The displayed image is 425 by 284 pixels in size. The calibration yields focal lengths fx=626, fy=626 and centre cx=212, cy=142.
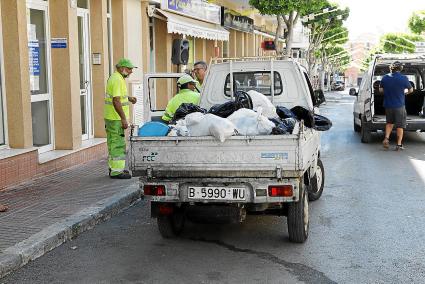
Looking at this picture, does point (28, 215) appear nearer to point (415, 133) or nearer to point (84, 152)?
point (84, 152)

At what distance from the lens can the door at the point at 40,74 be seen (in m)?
10.3

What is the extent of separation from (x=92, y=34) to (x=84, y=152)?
2730 mm

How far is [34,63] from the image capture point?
406 inches

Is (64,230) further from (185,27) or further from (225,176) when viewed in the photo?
(185,27)

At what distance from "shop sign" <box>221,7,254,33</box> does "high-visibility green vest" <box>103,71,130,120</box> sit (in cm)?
1563

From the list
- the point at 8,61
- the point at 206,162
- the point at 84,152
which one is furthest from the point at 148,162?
the point at 84,152

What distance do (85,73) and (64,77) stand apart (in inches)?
61.3

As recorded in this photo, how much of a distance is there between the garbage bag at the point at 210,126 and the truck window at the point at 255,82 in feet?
5.48

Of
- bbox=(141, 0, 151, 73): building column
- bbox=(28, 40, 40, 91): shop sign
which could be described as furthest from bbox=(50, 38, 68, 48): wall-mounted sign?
bbox=(141, 0, 151, 73): building column

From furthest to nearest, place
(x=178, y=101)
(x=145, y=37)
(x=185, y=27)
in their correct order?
(x=185, y=27) → (x=145, y=37) → (x=178, y=101)

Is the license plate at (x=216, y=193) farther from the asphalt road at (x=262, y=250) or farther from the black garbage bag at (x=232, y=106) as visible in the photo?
the black garbage bag at (x=232, y=106)

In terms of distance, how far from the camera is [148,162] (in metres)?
5.89

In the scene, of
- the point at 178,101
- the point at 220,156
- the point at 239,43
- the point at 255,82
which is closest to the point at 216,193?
the point at 220,156

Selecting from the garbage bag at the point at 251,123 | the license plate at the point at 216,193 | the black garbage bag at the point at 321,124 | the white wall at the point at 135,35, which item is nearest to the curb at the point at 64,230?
the license plate at the point at 216,193
